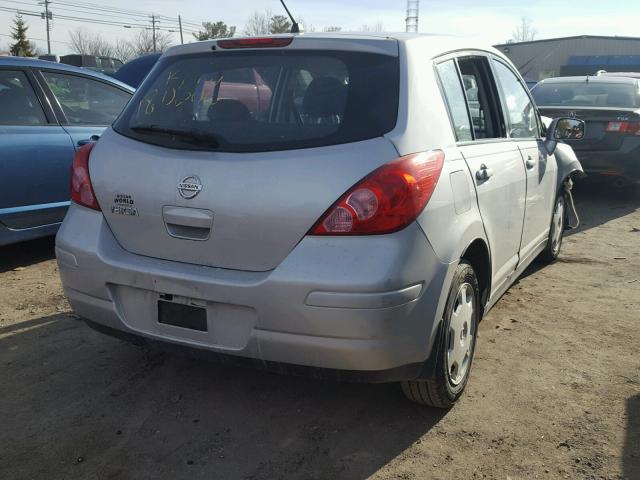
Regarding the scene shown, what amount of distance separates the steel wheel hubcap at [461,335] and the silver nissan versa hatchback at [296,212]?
1 centimetres

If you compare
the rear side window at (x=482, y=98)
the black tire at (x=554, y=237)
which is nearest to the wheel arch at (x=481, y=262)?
the rear side window at (x=482, y=98)

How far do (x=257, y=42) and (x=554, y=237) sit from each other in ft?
11.7

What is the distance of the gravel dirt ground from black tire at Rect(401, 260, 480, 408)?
12 centimetres

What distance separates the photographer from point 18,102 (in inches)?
204

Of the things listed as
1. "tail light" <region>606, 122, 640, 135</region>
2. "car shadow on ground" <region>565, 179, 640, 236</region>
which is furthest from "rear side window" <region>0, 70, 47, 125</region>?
"tail light" <region>606, 122, 640, 135</region>

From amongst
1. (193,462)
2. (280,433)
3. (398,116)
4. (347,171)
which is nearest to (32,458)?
(193,462)

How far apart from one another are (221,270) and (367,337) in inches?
25.9

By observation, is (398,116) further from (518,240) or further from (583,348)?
(583,348)

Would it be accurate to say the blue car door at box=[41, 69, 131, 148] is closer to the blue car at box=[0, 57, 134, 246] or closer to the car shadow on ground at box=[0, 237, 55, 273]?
the blue car at box=[0, 57, 134, 246]

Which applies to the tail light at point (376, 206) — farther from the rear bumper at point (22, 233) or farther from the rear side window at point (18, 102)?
the rear side window at point (18, 102)

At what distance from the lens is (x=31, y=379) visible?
132 inches

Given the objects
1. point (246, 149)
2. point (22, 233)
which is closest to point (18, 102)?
point (22, 233)

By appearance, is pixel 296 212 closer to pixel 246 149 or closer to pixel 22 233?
pixel 246 149

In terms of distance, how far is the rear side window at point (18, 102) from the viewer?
5059 millimetres
